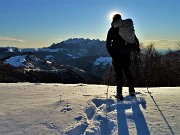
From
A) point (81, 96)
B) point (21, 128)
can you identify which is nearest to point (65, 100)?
point (81, 96)

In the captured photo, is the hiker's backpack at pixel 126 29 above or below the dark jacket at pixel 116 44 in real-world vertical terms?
above

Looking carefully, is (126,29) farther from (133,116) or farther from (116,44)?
(133,116)

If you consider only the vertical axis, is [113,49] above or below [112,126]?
above

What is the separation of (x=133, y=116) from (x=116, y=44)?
2.67 meters

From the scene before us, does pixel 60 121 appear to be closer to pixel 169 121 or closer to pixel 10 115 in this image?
pixel 10 115

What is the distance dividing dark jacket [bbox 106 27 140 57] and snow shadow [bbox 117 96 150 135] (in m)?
1.33

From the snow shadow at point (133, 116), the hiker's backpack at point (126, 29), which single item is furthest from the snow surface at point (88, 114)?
the hiker's backpack at point (126, 29)

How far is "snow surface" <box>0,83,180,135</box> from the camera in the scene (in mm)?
5895

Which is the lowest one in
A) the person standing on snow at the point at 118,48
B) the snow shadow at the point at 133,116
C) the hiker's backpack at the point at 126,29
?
the snow shadow at the point at 133,116

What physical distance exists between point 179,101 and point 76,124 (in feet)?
9.97

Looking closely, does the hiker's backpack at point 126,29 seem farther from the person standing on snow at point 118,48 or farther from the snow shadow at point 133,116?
the snow shadow at point 133,116

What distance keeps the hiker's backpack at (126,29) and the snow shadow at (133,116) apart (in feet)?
5.58

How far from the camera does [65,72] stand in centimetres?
11406

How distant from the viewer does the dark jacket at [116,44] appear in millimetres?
8672
